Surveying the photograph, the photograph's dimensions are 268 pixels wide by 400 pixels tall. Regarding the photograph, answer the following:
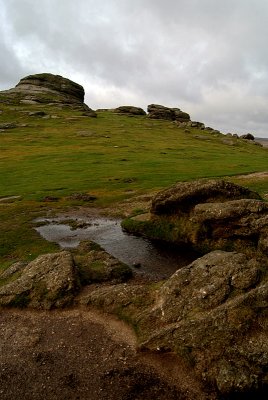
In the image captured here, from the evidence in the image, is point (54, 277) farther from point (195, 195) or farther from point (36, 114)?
point (36, 114)

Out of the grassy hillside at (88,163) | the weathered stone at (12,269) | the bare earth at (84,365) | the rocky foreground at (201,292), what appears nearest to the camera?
the bare earth at (84,365)

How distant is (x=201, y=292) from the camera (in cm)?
2136

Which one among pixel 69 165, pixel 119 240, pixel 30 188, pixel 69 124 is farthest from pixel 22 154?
pixel 119 240

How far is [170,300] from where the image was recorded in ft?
71.6

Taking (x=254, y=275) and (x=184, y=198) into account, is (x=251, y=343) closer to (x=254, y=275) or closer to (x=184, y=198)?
(x=254, y=275)

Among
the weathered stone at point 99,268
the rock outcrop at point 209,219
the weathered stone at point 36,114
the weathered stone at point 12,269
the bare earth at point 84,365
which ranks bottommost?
the bare earth at point 84,365

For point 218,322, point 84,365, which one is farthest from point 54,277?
point 218,322

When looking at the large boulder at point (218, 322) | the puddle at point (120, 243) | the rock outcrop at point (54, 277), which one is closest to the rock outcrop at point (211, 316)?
the large boulder at point (218, 322)

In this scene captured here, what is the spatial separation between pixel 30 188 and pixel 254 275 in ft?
167

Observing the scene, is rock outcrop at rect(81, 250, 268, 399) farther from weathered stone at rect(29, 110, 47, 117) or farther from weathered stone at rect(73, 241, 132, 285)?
weathered stone at rect(29, 110, 47, 117)

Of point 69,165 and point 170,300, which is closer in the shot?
point 170,300

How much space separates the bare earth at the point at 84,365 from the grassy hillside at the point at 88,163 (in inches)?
508

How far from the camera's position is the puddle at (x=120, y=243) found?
32.0m

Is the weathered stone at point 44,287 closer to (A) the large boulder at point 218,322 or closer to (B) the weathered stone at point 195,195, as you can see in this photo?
(A) the large boulder at point 218,322
